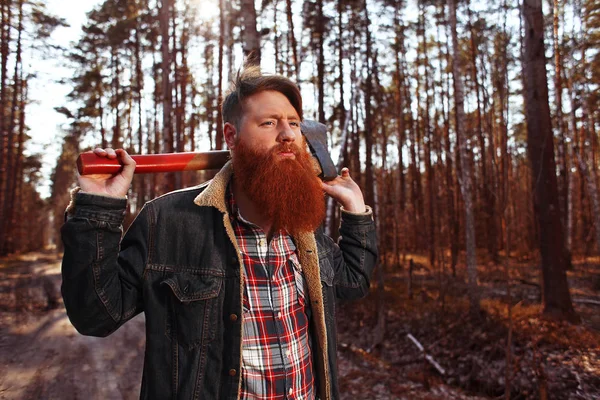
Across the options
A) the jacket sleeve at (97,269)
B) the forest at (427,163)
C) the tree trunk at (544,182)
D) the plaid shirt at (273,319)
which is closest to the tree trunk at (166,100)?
the forest at (427,163)

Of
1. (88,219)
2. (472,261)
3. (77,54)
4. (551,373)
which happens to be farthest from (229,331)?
(77,54)

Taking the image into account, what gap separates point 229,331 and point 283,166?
2.53 feet

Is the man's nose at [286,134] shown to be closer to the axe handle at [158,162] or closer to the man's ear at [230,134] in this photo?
the man's ear at [230,134]

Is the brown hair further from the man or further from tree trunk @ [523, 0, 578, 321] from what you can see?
A: tree trunk @ [523, 0, 578, 321]

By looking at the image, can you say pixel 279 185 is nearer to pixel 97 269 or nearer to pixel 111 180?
pixel 111 180

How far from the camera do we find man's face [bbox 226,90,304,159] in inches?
76.2

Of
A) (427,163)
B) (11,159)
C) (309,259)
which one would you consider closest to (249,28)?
(309,259)

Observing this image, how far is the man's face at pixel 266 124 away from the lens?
194 cm

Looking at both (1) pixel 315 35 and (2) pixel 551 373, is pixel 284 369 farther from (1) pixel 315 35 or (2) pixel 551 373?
(1) pixel 315 35

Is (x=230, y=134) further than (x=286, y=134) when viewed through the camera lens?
Yes

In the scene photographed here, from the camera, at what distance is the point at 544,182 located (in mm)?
7766

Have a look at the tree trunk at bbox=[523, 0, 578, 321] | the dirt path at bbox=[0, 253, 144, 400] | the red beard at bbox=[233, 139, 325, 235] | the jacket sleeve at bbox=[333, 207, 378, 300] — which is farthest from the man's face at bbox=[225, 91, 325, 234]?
the tree trunk at bbox=[523, 0, 578, 321]

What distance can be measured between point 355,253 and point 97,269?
1.32 meters

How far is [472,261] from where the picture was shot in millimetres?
9328
